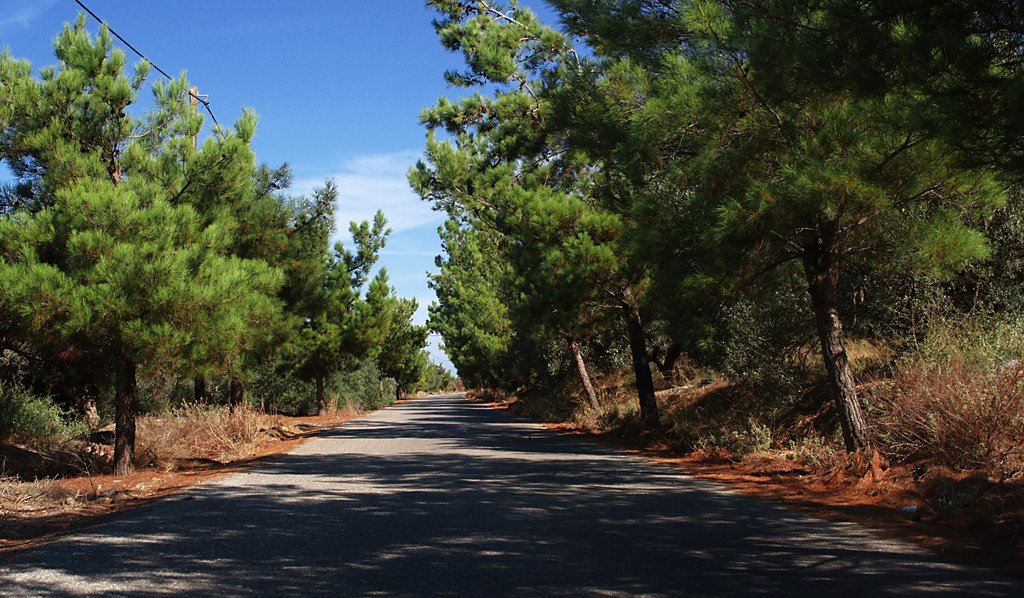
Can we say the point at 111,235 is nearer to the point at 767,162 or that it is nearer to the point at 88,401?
the point at 88,401

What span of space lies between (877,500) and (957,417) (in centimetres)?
121

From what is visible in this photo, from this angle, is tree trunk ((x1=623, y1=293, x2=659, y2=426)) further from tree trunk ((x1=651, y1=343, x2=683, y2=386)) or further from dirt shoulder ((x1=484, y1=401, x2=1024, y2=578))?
tree trunk ((x1=651, y1=343, x2=683, y2=386))

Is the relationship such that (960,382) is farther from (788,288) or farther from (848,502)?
(788,288)

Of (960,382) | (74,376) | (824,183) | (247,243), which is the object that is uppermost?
(247,243)

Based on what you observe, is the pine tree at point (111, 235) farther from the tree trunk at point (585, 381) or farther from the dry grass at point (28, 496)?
the tree trunk at point (585, 381)

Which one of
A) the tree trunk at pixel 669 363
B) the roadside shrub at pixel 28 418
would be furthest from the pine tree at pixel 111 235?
the tree trunk at pixel 669 363

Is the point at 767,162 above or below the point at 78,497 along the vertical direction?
above

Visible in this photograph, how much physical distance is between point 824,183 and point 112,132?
→ 10.4 meters

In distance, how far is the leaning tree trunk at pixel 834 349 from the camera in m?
9.30

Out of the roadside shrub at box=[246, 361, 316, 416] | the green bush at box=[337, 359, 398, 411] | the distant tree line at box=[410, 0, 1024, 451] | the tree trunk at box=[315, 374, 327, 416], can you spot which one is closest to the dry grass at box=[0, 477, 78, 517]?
the distant tree line at box=[410, 0, 1024, 451]

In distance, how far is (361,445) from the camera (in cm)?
1711

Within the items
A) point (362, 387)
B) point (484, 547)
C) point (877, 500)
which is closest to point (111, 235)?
point (484, 547)

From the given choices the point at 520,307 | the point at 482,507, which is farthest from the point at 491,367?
the point at 482,507

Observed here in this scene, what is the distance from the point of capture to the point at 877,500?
7.71 m
